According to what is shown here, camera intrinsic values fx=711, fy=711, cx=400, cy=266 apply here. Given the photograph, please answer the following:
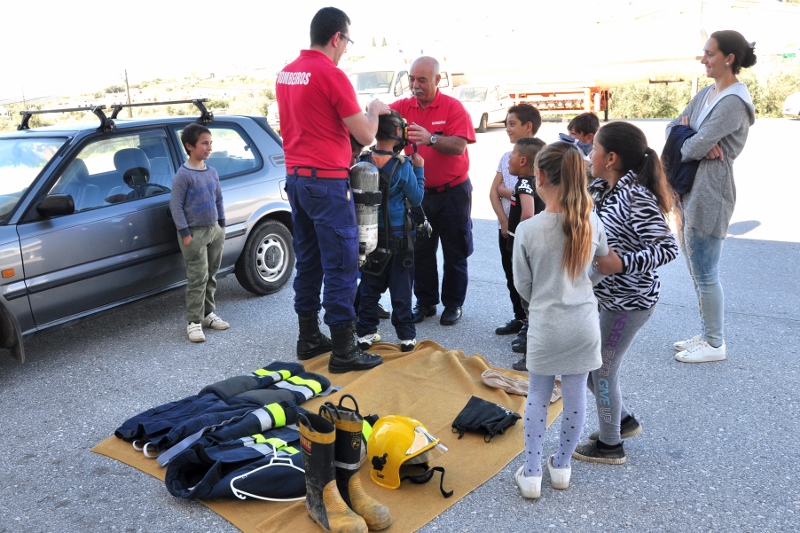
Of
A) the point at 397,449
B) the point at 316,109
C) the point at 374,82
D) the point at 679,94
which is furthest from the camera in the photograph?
the point at 679,94

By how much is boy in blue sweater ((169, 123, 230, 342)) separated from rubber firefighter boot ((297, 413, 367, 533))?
2.83 meters

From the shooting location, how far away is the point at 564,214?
9.82ft

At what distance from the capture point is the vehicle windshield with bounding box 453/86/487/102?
24266 mm

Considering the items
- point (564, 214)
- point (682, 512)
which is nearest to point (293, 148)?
point (564, 214)

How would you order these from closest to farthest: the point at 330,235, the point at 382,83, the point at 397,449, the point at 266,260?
the point at 397,449 → the point at 330,235 → the point at 266,260 → the point at 382,83

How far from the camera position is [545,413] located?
3.25m

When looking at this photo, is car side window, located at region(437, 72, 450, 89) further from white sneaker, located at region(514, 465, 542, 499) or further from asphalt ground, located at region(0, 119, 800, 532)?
white sneaker, located at region(514, 465, 542, 499)

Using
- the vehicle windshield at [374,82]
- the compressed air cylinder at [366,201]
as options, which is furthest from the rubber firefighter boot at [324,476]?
the vehicle windshield at [374,82]

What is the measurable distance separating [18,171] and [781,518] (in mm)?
5208

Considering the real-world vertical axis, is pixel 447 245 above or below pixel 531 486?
above

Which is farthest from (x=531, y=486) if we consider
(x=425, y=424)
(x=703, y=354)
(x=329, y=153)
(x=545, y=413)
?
(x=329, y=153)

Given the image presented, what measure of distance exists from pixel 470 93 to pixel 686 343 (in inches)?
814

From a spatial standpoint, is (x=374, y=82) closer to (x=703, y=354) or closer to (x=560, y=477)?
(x=703, y=354)

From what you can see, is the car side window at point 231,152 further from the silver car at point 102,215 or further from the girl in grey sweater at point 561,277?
the girl in grey sweater at point 561,277
